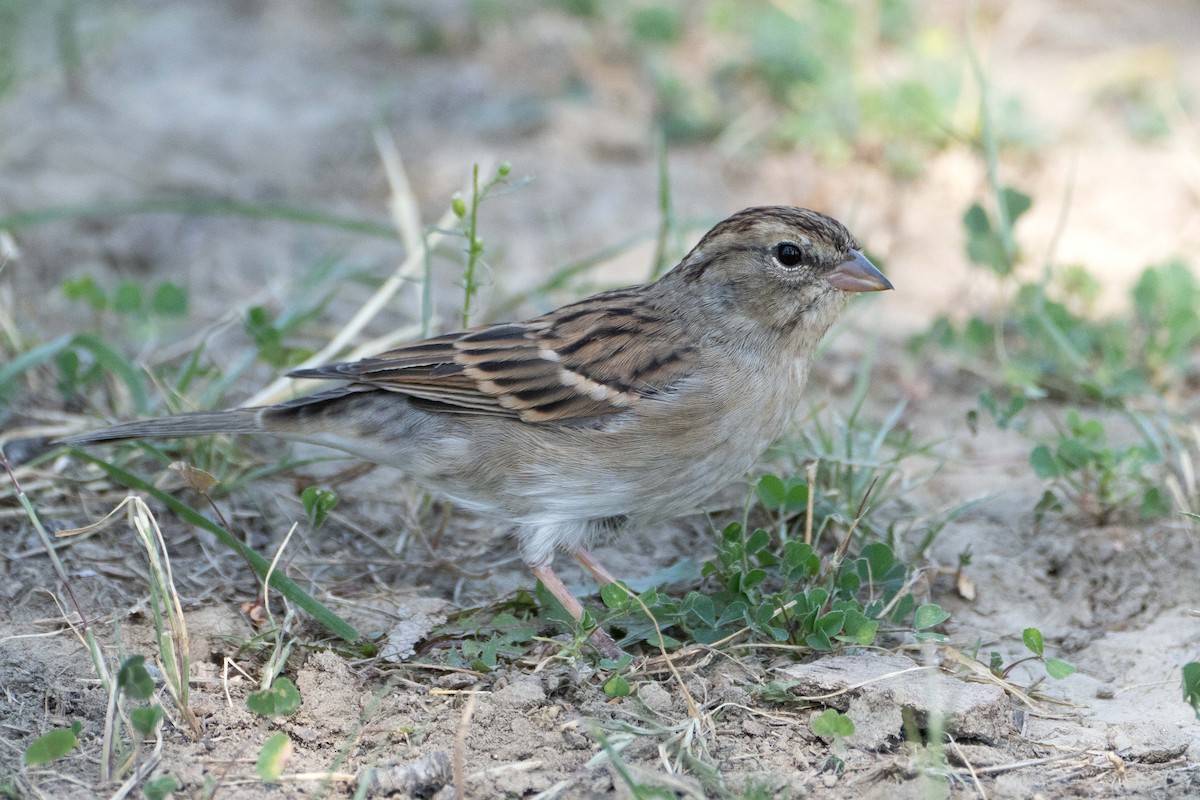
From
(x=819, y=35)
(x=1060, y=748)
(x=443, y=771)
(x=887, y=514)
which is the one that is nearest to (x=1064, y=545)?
(x=887, y=514)

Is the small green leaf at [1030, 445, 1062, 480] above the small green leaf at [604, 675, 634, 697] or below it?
above

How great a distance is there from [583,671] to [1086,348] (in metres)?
2.87

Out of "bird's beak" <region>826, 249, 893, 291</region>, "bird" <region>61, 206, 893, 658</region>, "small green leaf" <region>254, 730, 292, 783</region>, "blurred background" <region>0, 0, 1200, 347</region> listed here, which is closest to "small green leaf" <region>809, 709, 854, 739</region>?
"bird" <region>61, 206, 893, 658</region>

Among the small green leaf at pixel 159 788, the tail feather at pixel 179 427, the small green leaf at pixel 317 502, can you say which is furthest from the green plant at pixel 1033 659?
the tail feather at pixel 179 427

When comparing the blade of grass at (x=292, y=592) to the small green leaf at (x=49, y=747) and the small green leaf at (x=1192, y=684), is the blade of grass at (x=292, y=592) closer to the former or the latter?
the small green leaf at (x=49, y=747)

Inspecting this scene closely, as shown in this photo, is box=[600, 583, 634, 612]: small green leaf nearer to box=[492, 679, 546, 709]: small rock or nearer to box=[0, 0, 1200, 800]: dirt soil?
box=[0, 0, 1200, 800]: dirt soil

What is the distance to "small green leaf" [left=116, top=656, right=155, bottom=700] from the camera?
3.08m

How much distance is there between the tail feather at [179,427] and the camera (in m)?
4.22

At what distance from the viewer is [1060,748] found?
339 cm

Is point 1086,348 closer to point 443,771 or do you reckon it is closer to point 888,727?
point 888,727

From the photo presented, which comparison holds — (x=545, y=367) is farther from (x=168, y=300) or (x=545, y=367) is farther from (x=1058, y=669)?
(x=168, y=300)

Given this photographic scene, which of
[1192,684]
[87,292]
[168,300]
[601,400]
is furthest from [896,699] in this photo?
[87,292]

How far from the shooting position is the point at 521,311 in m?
5.96

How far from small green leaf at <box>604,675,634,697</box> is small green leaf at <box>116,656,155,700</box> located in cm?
116
